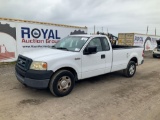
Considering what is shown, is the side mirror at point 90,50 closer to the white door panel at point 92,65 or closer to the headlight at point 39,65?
the white door panel at point 92,65

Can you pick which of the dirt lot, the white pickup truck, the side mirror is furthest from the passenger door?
the dirt lot

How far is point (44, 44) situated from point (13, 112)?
8.24 meters

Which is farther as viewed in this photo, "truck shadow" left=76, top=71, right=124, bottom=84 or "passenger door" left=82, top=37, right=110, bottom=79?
"truck shadow" left=76, top=71, right=124, bottom=84

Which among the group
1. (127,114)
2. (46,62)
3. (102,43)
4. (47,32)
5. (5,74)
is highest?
(47,32)

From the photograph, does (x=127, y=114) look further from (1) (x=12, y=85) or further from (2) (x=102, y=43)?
(1) (x=12, y=85)

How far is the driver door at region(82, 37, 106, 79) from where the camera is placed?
567cm

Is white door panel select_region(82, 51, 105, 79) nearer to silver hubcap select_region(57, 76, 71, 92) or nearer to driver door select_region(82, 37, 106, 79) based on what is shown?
driver door select_region(82, 37, 106, 79)

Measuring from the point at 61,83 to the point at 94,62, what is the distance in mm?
1473

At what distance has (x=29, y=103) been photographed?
459cm

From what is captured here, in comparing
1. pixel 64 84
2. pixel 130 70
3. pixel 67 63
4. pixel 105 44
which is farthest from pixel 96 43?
pixel 130 70

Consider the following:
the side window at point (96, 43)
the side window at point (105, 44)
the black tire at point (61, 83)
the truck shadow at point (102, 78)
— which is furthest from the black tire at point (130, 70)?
the black tire at point (61, 83)

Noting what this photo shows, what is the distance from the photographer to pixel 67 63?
5105 millimetres

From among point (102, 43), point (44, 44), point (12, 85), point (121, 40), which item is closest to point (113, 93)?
point (102, 43)

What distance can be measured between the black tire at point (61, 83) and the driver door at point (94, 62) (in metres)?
0.63
